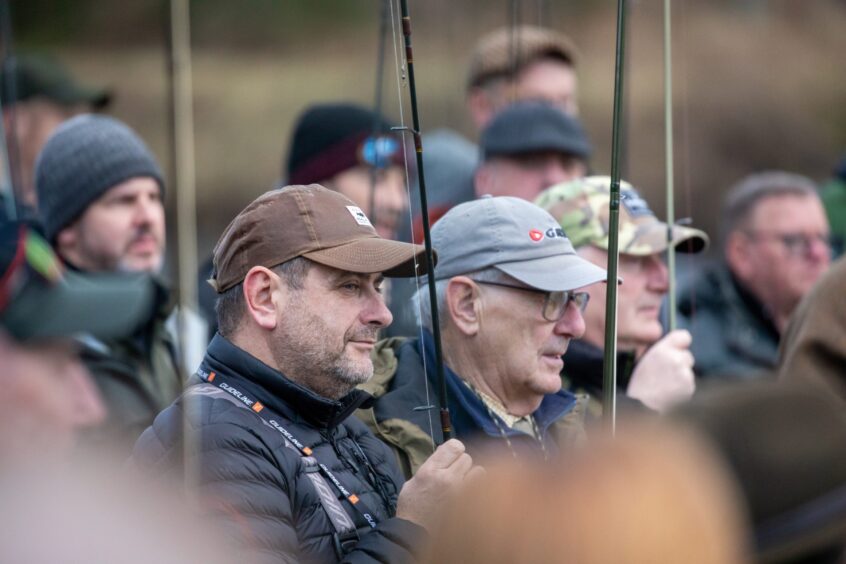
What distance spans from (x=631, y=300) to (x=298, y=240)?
1715mm

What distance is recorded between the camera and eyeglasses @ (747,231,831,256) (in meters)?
7.07

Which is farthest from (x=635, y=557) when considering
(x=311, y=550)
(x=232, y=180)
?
(x=232, y=180)

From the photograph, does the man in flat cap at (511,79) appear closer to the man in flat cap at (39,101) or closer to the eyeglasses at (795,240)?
the eyeglasses at (795,240)

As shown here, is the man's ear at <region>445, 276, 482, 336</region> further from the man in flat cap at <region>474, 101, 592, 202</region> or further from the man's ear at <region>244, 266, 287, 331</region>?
the man in flat cap at <region>474, 101, 592, 202</region>

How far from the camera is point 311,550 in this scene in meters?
3.38

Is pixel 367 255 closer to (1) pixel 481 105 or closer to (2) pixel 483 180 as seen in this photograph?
(2) pixel 483 180

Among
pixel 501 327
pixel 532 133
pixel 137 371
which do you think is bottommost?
pixel 137 371

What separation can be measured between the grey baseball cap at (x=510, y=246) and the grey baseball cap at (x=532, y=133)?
167cm

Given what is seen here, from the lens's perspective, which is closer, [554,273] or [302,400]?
[302,400]

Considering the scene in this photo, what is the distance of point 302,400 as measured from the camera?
357cm

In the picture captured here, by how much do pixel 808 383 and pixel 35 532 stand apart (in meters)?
0.89

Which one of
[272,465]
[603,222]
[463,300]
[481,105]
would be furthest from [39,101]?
[272,465]

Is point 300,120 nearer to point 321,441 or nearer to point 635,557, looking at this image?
point 321,441

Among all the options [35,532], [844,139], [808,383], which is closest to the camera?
[35,532]
